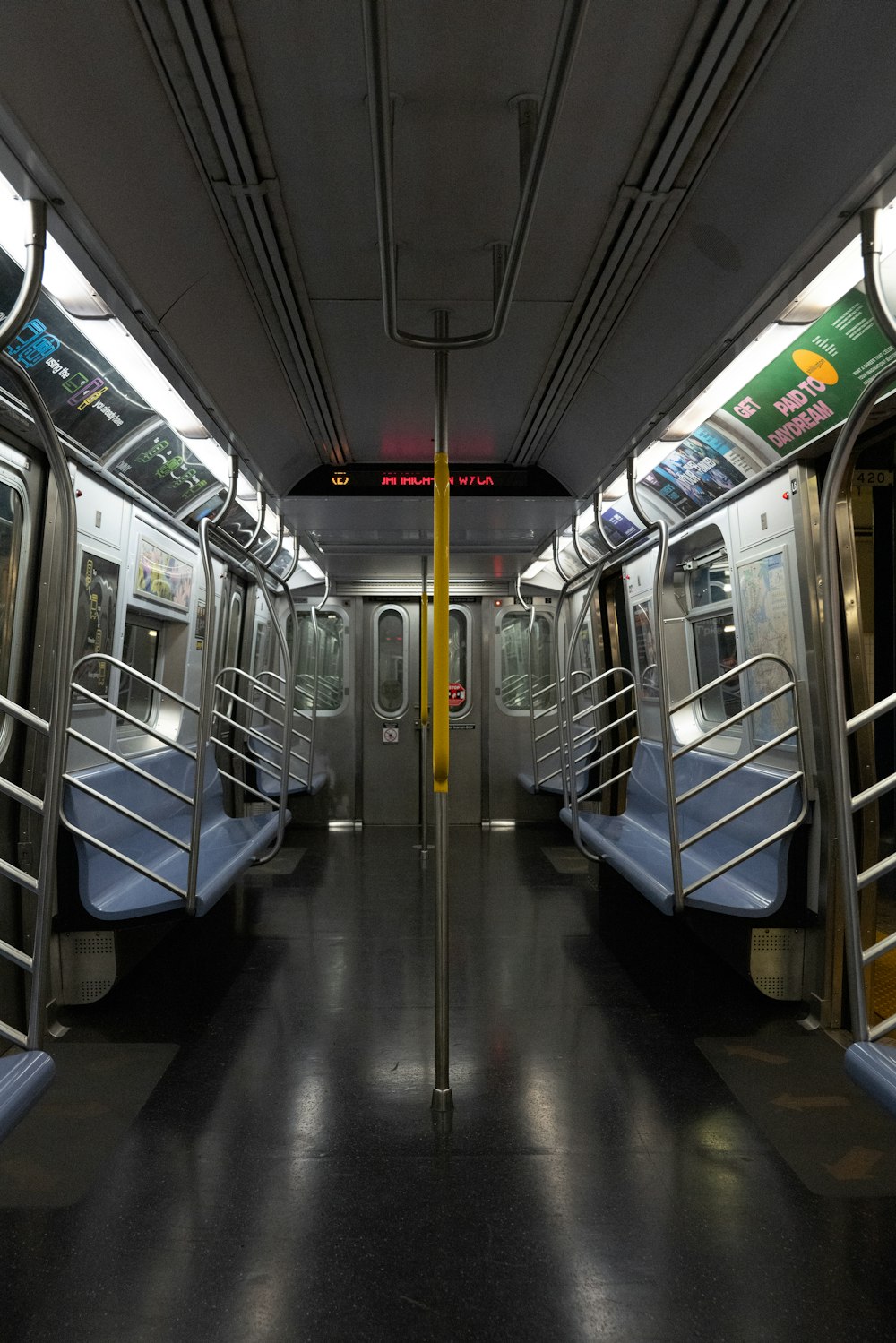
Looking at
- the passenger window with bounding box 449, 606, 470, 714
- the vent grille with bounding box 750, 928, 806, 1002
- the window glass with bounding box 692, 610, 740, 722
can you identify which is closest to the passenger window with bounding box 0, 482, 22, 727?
the vent grille with bounding box 750, 928, 806, 1002

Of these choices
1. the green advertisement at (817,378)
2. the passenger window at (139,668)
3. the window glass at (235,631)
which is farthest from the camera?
the window glass at (235,631)

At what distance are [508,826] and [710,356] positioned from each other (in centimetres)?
634

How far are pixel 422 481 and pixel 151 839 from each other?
8.36 feet

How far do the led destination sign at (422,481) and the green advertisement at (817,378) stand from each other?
136 cm

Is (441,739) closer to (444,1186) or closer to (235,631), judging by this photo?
(444,1186)

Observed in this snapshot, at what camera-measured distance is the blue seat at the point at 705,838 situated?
138 inches

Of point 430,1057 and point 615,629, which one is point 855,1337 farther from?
point 615,629

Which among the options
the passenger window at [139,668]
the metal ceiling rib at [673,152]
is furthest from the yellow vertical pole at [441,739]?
the passenger window at [139,668]

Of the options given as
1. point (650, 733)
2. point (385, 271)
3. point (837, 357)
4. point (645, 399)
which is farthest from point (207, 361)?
point (650, 733)

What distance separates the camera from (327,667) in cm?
891

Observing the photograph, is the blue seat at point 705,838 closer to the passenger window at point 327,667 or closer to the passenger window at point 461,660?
the passenger window at point 461,660

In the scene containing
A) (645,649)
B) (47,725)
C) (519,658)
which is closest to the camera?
(47,725)

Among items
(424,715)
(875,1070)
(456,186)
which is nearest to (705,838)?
(875,1070)

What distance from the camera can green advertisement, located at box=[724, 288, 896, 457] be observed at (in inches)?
112
